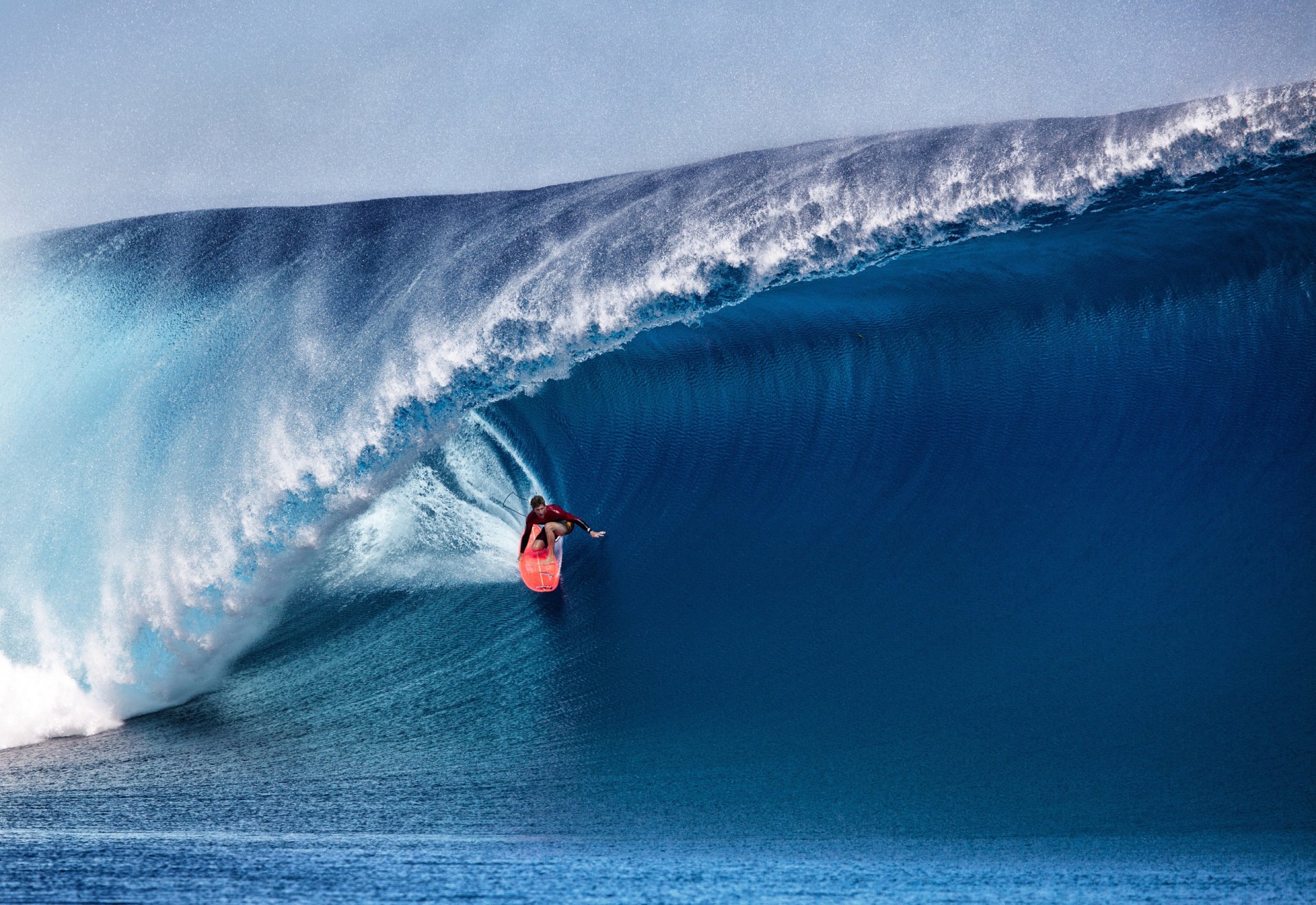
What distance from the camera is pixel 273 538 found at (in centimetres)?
677

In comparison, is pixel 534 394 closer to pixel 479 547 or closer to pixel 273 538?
pixel 479 547

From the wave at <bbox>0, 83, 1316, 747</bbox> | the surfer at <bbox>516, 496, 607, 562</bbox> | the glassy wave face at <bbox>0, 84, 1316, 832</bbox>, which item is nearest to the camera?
the glassy wave face at <bbox>0, 84, 1316, 832</bbox>

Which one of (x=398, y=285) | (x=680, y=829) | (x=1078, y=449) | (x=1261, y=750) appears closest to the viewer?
(x=680, y=829)

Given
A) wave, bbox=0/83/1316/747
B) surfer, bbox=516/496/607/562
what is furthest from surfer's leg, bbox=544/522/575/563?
wave, bbox=0/83/1316/747

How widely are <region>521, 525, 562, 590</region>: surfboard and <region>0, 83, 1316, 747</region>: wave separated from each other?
48cm

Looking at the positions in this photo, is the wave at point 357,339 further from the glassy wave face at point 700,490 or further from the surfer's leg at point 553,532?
the surfer's leg at point 553,532

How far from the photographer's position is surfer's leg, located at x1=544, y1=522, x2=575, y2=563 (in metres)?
5.78

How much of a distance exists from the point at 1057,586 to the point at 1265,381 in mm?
2485

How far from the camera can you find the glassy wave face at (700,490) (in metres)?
4.59

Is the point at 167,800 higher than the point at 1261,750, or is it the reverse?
the point at 167,800

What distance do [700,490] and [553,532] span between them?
3.88 ft

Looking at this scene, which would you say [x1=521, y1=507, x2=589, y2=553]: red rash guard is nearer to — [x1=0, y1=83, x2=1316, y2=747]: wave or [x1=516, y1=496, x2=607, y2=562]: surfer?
[x1=516, y1=496, x2=607, y2=562]: surfer

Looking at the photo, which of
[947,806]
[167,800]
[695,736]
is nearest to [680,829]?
[695,736]

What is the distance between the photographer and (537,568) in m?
5.78
